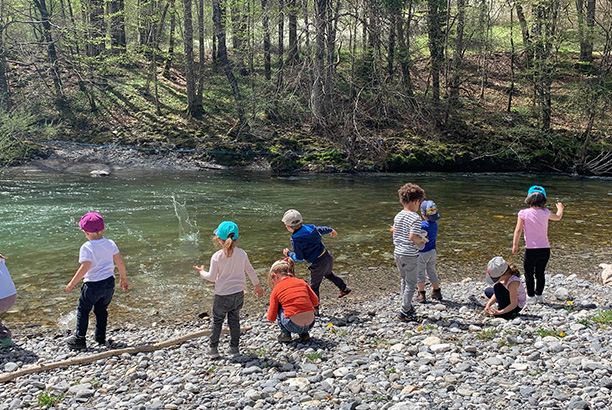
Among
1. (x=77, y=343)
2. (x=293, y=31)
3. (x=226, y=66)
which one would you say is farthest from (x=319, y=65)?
(x=77, y=343)

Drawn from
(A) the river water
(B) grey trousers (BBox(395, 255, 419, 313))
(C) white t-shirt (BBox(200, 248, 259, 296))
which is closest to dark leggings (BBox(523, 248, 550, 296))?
(B) grey trousers (BBox(395, 255, 419, 313))

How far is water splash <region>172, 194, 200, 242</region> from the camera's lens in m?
12.7

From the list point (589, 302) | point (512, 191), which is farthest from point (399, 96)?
point (589, 302)

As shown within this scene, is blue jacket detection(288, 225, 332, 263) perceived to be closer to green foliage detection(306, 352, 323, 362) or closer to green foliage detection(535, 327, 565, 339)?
green foliage detection(306, 352, 323, 362)

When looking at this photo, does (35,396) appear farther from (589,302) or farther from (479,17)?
(479,17)

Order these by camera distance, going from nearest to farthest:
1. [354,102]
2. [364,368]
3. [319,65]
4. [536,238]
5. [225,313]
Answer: [364,368] → [225,313] → [536,238] → [319,65] → [354,102]

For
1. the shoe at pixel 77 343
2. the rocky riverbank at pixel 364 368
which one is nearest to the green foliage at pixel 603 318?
the rocky riverbank at pixel 364 368

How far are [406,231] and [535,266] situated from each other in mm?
2170

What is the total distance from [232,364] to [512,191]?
16602 mm

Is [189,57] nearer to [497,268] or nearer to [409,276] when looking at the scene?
[409,276]

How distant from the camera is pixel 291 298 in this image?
6418 mm

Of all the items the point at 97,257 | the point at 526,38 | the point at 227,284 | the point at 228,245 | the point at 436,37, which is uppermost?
the point at 436,37

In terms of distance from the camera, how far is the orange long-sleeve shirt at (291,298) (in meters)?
6.37

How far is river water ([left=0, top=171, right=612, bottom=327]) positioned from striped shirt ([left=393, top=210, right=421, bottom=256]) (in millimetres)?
2618
